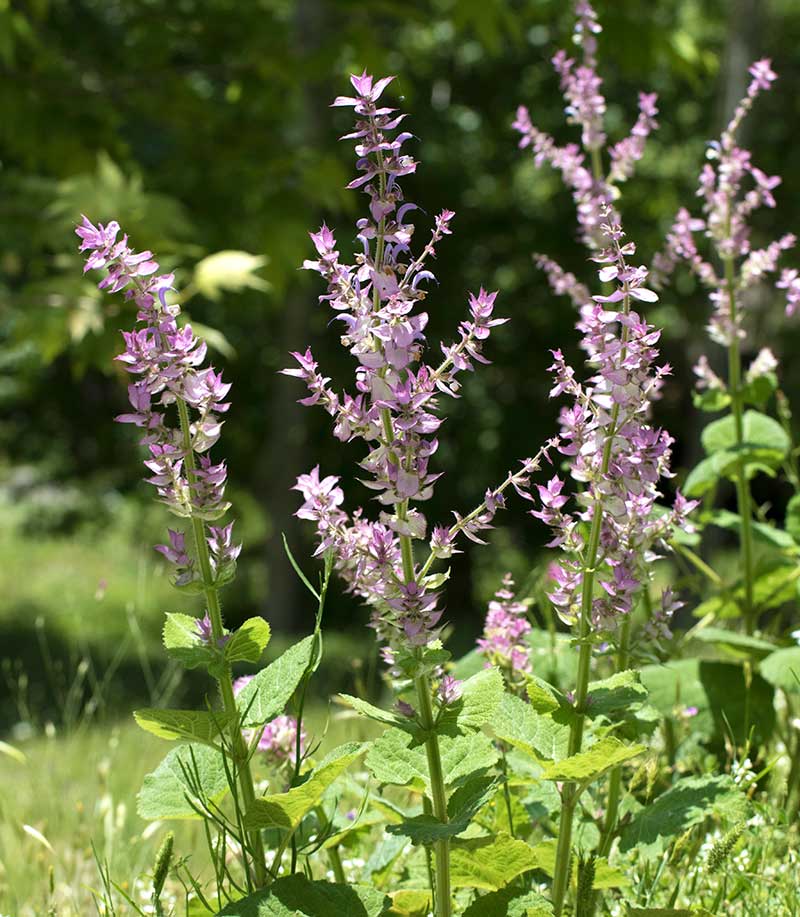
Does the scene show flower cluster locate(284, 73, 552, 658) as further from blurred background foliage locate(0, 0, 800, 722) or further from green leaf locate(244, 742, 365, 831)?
blurred background foliage locate(0, 0, 800, 722)

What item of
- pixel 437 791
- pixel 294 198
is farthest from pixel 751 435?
pixel 294 198

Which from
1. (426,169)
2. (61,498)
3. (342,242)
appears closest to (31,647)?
(61,498)

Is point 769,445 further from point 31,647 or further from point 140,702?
point 31,647

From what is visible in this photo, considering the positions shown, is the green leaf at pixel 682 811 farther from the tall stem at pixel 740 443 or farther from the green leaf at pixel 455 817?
the tall stem at pixel 740 443

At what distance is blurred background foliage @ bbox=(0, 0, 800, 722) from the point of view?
19.0ft

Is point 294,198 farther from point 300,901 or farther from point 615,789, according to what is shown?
point 300,901

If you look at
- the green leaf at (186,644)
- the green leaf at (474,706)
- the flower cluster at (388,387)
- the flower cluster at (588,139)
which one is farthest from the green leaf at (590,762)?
the flower cluster at (588,139)

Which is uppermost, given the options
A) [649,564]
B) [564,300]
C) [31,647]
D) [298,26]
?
[298,26]

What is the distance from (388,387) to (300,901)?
24.6 inches

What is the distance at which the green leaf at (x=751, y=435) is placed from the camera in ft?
8.39

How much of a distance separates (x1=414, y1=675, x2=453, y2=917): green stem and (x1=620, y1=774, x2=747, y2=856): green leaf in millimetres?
319

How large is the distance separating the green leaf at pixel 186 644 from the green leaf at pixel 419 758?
24 cm

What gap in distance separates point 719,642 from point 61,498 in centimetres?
1004

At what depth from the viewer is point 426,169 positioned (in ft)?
32.4
